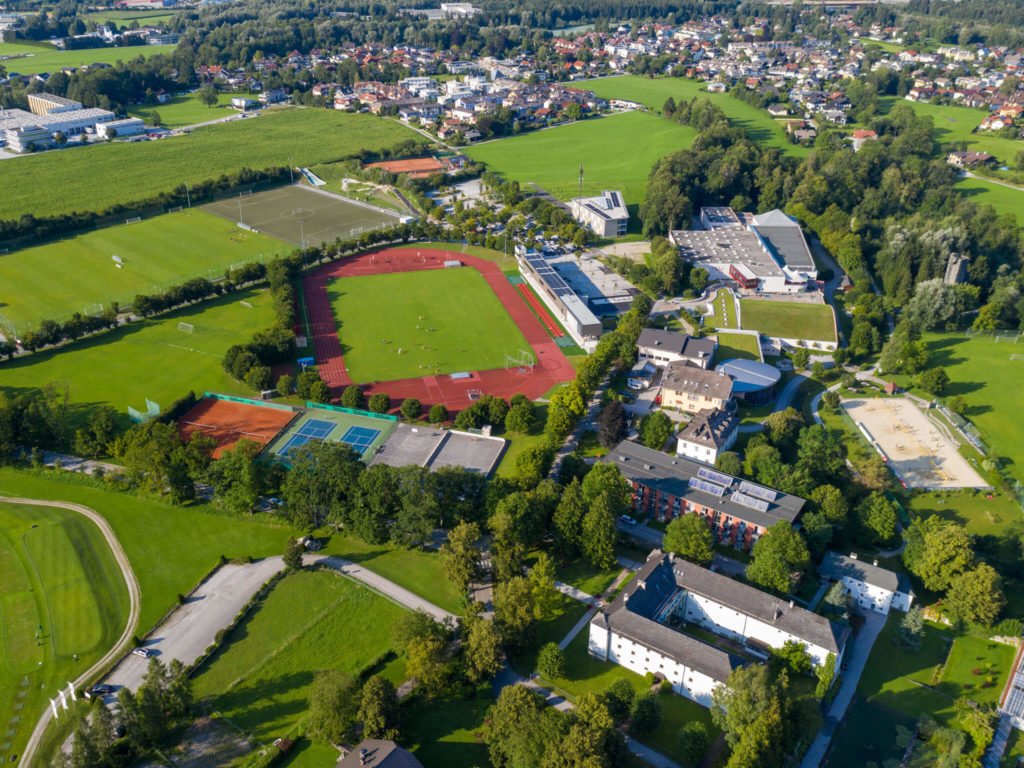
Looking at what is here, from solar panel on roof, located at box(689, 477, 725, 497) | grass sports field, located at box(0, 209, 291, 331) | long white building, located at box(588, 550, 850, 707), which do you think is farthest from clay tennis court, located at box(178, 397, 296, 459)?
solar panel on roof, located at box(689, 477, 725, 497)

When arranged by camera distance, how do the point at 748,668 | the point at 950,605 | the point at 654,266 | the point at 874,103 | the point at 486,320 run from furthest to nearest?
the point at 874,103, the point at 654,266, the point at 486,320, the point at 950,605, the point at 748,668

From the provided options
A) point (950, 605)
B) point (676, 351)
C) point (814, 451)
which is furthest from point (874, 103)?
point (950, 605)

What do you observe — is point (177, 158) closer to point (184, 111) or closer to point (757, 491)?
point (184, 111)

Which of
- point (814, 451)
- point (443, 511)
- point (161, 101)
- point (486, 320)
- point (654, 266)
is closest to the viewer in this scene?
point (443, 511)

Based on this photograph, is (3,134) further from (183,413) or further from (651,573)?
(651,573)

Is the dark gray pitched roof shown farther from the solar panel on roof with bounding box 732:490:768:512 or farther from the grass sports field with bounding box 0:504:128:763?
the grass sports field with bounding box 0:504:128:763
